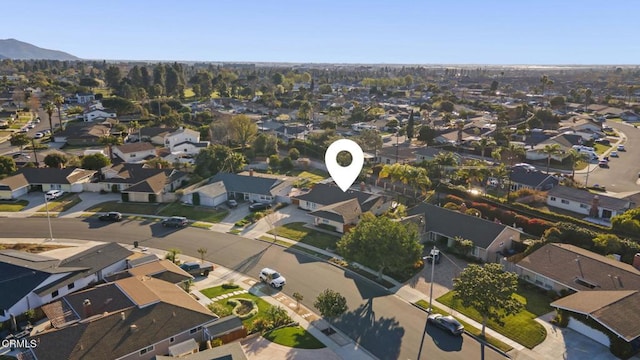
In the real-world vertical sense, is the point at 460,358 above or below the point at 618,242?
below

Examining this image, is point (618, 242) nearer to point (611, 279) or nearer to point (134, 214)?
point (611, 279)

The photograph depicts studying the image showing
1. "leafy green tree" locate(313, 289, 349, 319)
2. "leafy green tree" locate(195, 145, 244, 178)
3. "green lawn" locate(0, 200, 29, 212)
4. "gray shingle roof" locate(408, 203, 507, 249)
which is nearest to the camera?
"leafy green tree" locate(313, 289, 349, 319)

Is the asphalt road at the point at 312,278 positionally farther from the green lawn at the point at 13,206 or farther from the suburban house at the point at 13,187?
the suburban house at the point at 13,187

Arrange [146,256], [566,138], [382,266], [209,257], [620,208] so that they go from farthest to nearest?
[566,138] → [620,208] → [209,257] → [146,256] → [382,266]

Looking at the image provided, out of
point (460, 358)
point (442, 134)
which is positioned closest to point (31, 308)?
point (460, 358)

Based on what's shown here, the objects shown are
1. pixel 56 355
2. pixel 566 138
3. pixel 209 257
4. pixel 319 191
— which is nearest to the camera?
pixel 56 355

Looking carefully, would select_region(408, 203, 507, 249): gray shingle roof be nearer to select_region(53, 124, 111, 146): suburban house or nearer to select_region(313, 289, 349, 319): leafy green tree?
select_region(313, 289, 349, 319): leafy green tree

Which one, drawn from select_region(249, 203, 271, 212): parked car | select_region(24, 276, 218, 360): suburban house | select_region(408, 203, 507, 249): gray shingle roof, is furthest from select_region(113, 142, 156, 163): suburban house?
select_region(408, 203, 507, 249): gray shingle roof
